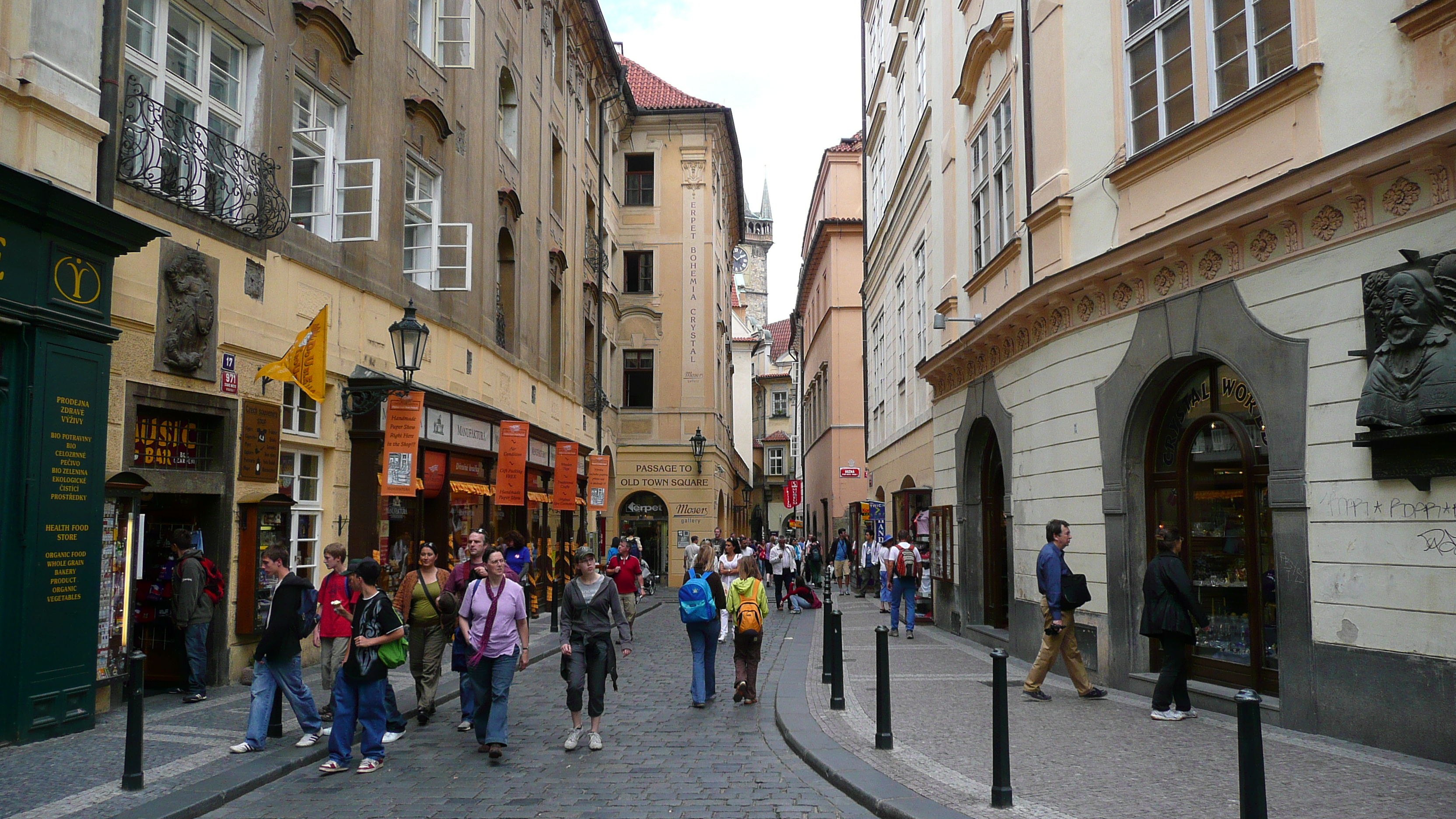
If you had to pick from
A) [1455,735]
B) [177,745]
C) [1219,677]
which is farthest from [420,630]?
[1455,735]

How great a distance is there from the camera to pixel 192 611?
36.5 ft

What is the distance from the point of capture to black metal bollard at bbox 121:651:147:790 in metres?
7.38

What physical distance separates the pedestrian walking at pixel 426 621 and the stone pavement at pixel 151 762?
38 centimetres

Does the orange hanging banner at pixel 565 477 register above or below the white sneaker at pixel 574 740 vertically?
above

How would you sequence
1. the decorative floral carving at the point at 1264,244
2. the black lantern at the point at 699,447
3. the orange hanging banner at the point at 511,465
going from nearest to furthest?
the decorative floral carving at the point at 1264,244 < the orange hanging banner at the point at 511,465 < the black lantern at the point at 699,447

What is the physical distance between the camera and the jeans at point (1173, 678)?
32.5ft

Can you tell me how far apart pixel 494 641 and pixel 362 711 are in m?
1.17

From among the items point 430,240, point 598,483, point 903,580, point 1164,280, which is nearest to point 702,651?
point 1164,280

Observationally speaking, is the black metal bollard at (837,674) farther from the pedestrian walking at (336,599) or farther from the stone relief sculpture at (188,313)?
the stone relief sculpture at (188,313)

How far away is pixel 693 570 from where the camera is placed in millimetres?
13219

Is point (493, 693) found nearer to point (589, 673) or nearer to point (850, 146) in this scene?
point (589, 673)

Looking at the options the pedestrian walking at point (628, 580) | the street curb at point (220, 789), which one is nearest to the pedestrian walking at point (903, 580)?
the pedestrian walking at point (628, 580)

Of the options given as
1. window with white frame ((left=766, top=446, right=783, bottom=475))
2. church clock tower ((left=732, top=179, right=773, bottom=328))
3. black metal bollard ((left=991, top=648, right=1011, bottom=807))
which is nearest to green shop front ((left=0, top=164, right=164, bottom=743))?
black metal bollard ((left=991, top=648, right=1011, bottom=807))

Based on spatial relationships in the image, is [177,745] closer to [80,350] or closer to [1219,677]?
[80,350]
